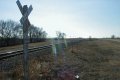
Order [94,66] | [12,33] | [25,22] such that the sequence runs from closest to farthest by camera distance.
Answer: [25,22], [94,66], [12,33]

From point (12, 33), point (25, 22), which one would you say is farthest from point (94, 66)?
point (12, 33)

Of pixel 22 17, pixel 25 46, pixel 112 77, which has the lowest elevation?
pixel 112 77

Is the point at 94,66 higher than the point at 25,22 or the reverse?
the reverse

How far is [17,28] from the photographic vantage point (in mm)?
119562

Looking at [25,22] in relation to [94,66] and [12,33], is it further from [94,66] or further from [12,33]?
[12,33]

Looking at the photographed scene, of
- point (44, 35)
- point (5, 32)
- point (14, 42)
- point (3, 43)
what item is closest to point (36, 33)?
point (44, 35)

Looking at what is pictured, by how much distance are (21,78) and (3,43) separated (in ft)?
220

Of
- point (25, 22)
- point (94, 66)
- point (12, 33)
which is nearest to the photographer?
point (25, 22)

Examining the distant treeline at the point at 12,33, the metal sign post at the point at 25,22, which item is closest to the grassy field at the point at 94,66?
the metal sign post at the point at 25,22

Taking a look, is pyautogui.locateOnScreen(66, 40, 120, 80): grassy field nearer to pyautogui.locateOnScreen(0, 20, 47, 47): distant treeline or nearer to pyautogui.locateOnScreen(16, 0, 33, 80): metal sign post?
pyautogui.locateOnScreen(16, 0, 33, 80): metal sign post

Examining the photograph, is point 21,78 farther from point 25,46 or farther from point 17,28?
point 17,28

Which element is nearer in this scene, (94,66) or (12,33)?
(94,66)

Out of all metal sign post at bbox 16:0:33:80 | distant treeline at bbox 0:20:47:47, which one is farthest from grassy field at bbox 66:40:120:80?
distant treeline at bbox 0:20:47:47

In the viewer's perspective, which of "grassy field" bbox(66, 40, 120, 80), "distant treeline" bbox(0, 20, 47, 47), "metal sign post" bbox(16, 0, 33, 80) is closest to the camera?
"metal sign post" bbox(16, 0, 33, 80)
